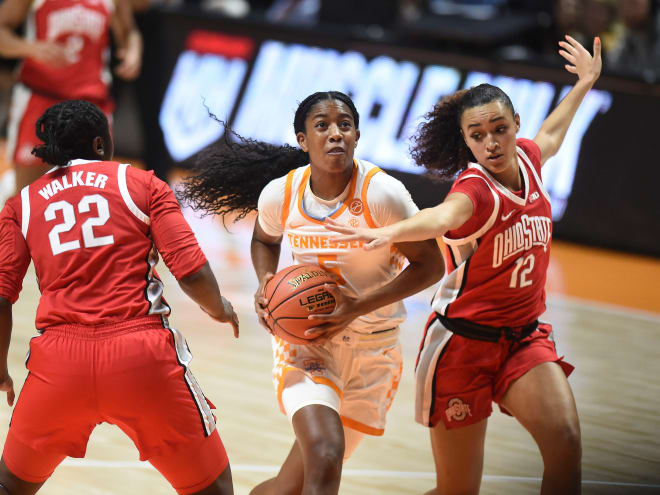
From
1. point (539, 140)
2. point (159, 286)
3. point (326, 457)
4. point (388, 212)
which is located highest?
point (539, 140)

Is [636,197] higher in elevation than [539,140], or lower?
lower

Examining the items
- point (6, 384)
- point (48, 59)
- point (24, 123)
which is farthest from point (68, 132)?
point (24, 123)

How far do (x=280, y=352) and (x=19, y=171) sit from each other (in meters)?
3.99

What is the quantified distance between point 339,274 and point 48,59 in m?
3.95

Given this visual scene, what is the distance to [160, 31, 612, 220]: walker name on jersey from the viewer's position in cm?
1045

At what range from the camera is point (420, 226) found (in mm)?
3586

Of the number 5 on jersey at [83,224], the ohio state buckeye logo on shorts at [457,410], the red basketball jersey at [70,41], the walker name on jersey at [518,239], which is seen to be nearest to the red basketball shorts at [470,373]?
the ohio state buckeye logo on shorts at [457,410]

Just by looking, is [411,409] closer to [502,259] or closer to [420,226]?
[502,259]

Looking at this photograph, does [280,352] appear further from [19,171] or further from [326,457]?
[19,171]

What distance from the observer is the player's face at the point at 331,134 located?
3.98 meters

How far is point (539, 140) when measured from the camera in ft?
14.8

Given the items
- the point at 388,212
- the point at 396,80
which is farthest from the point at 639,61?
the point at 388,212

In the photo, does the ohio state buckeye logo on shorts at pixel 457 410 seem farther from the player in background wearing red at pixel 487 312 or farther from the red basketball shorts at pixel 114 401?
the red basketball shorts at pixel 114 401

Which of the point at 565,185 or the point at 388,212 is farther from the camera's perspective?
the point at 565,185
